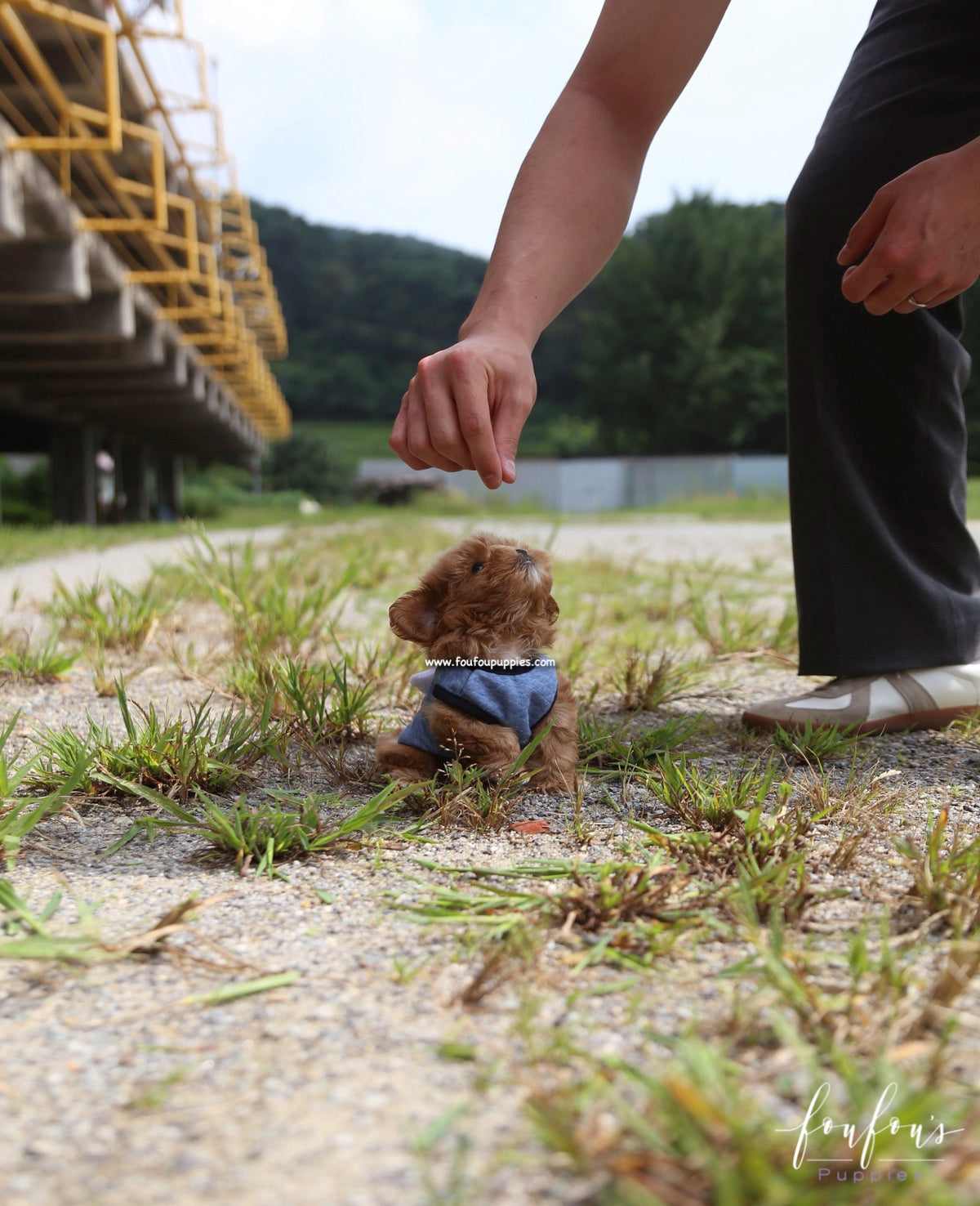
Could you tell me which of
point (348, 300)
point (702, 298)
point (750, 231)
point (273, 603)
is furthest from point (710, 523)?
point (348, 300)

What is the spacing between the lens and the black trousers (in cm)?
160

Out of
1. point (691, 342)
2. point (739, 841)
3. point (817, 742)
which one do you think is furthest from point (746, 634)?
point (691, 342)

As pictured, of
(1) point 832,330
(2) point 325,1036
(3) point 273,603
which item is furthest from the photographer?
(3) point 273,603

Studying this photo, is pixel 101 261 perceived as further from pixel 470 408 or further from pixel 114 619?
pixel 470 408

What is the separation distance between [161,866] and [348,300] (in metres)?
57.7

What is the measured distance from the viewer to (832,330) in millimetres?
1653

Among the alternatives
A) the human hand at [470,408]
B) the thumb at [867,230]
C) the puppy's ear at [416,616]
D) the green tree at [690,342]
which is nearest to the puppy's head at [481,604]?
the puppy's ear at [416,616]

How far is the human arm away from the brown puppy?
0.53 feet

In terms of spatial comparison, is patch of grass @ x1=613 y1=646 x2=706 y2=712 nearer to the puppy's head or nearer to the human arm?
the puppy's head

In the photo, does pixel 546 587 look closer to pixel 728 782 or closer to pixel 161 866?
pixel 728 782

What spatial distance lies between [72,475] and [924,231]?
12.4 m

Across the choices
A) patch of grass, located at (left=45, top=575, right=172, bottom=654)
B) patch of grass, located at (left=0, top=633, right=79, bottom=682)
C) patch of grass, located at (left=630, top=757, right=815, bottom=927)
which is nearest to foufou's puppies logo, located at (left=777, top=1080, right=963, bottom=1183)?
patch of grass, located at (left=630, top=757, right=815, bottom=927)

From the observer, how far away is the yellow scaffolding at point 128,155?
475cm

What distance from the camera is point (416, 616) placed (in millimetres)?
1337
